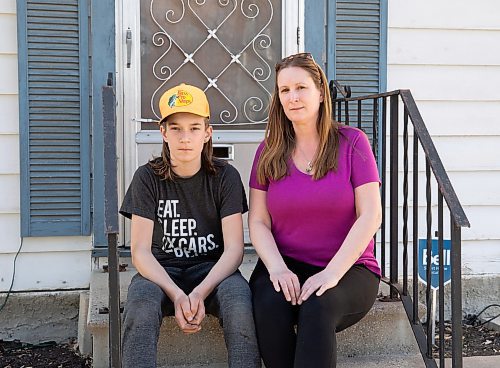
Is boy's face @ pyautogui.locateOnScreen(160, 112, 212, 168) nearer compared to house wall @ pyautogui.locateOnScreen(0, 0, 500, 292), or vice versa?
boy's face @ pyautogui.locateOnScreen(160, 112, 212, 168)

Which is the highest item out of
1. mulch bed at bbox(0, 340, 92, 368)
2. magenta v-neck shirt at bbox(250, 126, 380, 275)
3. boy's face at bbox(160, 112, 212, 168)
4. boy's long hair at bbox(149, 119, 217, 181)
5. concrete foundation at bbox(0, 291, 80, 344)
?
boy's face at bbox(160, 112, 212, 168)

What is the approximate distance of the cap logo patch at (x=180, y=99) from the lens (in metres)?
2.69

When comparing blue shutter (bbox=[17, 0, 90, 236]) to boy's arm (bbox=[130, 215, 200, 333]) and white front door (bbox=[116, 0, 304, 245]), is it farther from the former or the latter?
boy's arm (bbox=[130, 215, 200, 333])

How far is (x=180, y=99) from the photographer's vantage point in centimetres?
270

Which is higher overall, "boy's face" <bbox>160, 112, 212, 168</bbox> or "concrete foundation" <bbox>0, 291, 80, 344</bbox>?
"boy's face" <bbox>160, 112, 212, 168</bbox>

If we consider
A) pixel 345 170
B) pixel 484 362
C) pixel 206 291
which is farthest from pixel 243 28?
pixel 484 362

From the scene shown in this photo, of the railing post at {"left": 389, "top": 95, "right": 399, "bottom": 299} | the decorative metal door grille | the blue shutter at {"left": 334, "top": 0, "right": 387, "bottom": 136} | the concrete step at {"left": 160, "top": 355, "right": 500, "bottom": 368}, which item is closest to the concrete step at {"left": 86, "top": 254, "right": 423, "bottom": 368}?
the concrete step at {"left": 160, "top": 355, "right": 500, "bottom": 368}

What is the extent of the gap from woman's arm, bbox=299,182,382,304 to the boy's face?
2.06 ft

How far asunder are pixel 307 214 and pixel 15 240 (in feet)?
5.74

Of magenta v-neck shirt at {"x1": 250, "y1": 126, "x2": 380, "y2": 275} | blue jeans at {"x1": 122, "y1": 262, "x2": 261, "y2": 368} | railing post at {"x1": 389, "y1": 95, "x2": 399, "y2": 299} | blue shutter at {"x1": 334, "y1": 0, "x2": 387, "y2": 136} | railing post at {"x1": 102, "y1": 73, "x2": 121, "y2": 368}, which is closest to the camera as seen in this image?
railing post at {"x1": 102, "y1": 73, "x2": 121, "y2": 368}

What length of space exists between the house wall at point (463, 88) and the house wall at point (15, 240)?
6.41 ft

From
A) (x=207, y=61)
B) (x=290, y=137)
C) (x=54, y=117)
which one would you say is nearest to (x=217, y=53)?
(x=207, y=61)

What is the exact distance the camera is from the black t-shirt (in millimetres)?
2795

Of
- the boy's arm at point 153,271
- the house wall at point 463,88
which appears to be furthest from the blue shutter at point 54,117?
the house wall at point 463,88
